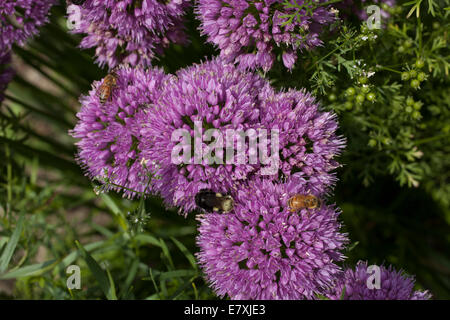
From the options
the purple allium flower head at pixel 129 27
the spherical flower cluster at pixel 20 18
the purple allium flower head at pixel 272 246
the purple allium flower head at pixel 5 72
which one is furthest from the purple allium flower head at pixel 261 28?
the purple allium flower head at pixel 5 72

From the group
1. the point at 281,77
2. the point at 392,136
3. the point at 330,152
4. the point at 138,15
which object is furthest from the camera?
the point at 392,136

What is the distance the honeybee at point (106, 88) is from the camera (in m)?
2.19

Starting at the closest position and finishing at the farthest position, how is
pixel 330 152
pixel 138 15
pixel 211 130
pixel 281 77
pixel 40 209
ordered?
1. pixel 211 130
2. pixel 330 152
3. pixel 138 15
4. pixel 281 77
5. pixel 40 209

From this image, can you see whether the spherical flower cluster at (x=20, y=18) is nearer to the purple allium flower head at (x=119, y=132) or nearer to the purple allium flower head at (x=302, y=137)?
the purple allium flower head at (x=119, y=132)

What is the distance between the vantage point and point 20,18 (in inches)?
103

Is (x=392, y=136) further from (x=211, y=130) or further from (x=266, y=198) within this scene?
(x=211, y=130)

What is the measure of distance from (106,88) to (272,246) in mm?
1242

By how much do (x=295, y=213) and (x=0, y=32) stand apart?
2255 millimetres

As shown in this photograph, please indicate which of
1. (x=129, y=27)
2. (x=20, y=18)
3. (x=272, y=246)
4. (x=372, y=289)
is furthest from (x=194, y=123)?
(x=20, y=18)

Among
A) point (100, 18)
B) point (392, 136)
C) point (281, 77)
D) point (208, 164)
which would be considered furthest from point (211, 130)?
point (392, 136)

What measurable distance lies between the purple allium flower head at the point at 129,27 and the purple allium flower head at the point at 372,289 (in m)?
1.78

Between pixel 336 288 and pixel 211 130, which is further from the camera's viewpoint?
pixel 336 288

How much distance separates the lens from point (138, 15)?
90.6 inches

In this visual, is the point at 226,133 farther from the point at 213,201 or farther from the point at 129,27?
the point at 129,27
